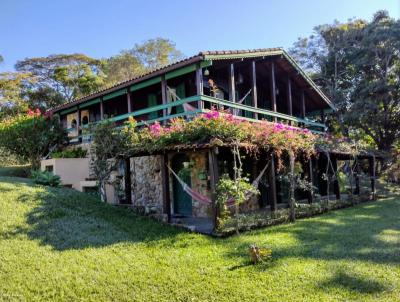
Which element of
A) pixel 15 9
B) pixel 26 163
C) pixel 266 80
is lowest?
pixel 26 163

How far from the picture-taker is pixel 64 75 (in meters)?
33.5

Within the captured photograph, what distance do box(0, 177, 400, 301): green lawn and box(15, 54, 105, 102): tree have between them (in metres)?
24.6

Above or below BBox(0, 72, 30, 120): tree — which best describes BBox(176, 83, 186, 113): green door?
below

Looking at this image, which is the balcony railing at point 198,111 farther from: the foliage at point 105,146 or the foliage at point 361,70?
the foliage at point 361,70

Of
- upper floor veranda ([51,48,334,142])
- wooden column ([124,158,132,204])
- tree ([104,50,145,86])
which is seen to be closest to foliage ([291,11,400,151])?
upper floor veranda ([51,48,334,142])

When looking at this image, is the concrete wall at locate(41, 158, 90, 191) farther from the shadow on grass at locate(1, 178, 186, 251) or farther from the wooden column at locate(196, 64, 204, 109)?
the wooden column at locate(196, 64, 204, 109)

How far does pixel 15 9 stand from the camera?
1270cm

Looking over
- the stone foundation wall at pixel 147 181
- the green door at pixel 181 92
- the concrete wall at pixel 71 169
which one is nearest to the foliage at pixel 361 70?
the green door at pixel 181 92

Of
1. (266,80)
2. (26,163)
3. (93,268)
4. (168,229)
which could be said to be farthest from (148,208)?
(26,163)

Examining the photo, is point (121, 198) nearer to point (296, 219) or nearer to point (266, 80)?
point (296, 219)

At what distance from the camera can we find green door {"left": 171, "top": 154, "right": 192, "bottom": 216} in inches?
482

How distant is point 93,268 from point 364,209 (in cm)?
1065

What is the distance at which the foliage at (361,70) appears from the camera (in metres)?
25.0

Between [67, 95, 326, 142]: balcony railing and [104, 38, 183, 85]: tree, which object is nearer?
[67, 95, 326, 142]: balcony railing
